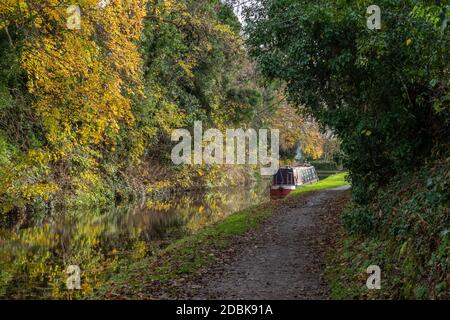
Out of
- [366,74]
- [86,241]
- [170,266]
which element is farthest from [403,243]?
[86,241]

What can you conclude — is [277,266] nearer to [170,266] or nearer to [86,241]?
[170,266]

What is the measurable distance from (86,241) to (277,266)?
9.09 metres

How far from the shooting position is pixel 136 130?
1213 inches

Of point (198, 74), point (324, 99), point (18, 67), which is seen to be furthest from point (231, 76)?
point (324, 99)

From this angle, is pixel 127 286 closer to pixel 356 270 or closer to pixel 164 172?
pixel 356 270

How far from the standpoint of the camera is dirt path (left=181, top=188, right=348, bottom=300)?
27.6 feet

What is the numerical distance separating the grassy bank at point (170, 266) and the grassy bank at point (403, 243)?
3131 millimetres

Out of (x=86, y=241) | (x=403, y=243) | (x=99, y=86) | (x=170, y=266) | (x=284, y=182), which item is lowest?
(x=86, y=241)

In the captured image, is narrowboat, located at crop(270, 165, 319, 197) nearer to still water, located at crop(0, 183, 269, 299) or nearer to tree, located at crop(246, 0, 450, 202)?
still water, located at crop(0, 183, 269, 299)

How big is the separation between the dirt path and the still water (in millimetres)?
2963

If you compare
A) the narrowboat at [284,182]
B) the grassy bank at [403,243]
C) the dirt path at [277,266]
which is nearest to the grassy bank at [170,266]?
the dirt path at [277,266]

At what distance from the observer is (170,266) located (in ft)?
36.0

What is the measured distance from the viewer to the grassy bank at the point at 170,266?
30.0 ft

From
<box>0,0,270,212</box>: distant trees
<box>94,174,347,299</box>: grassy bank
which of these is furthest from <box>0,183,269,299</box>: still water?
<box>0,0,270,212</box>: distant trees
